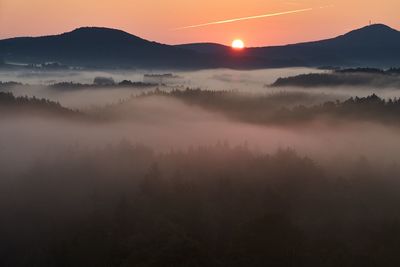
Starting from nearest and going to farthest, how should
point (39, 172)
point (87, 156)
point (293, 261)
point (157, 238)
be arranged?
point (293, 261)
point (157, 238)
point (39, 172)
point (87, 156)

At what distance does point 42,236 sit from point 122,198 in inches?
953

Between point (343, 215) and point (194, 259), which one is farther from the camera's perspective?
point (343, 215)

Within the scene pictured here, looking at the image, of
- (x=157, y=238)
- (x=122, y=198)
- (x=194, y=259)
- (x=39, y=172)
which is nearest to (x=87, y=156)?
(x=39, y=172)

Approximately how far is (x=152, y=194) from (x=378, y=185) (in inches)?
2871

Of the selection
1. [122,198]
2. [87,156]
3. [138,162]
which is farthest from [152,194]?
[87,156]

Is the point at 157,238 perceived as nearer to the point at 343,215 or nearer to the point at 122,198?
the point at 122,198

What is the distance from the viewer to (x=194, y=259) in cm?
11194

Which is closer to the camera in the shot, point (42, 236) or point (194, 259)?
point (194, 259)

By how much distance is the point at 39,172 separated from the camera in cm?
18275

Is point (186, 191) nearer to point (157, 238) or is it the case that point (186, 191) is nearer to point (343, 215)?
point (157, 238)

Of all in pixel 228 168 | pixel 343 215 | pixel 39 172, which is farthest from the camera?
pixel 39 172

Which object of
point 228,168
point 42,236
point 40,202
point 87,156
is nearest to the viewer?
point 42,236

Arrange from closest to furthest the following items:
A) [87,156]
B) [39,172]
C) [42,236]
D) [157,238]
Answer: [157,238]
[42,236]
[39,172]
[87,156]

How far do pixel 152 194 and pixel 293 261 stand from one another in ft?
176
